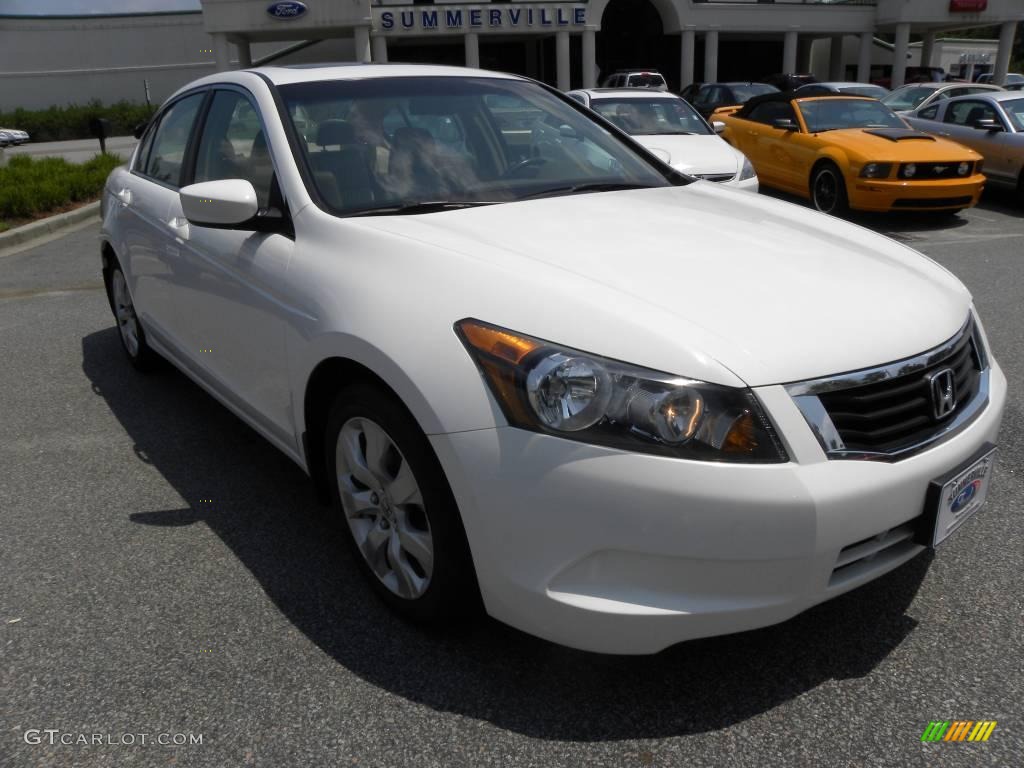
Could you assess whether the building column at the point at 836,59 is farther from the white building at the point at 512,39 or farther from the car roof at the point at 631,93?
the car roof at the point at 631,93

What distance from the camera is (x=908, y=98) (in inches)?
614

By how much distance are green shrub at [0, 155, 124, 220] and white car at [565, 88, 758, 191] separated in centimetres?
752

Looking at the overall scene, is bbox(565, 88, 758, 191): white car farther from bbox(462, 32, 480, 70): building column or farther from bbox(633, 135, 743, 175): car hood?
bbox(462, 32, 480, 70): building column

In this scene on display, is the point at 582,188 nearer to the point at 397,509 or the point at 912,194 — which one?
the point at 397,509

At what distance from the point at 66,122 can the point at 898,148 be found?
42603 mm

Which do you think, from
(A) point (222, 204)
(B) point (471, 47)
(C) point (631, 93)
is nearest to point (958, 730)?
(A) point (222, 204)

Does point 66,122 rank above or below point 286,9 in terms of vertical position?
below

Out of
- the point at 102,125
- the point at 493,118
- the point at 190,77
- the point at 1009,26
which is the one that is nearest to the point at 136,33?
the point at 190,77

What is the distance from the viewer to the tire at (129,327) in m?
5.07

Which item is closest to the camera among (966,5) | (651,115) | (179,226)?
(179,226)

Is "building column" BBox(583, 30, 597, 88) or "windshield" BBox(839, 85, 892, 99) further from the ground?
"building column" BBox(583, 30, 597, 88)

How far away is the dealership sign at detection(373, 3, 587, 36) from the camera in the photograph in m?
36.2

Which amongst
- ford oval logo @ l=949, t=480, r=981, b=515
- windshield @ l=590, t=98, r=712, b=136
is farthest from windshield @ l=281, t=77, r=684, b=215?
windshield @ l=590, t=98, r=712, b=136

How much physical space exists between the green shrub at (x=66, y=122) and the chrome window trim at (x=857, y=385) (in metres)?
45.2
